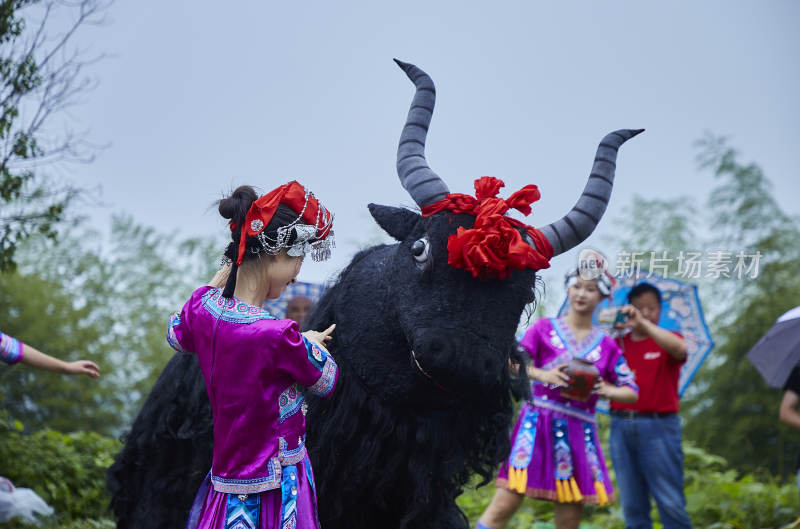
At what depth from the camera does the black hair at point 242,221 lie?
2463mm

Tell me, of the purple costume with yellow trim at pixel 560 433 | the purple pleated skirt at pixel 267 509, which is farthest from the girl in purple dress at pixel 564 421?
the purple pleated skirt at pixel 267 509

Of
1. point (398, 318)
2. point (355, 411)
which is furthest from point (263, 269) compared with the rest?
point (355, 411)

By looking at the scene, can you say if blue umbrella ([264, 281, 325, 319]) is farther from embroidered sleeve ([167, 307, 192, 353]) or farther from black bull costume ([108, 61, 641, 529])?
embroidered sleeve ([167, 307, 192, 353])

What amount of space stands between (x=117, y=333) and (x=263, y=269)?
14301mm

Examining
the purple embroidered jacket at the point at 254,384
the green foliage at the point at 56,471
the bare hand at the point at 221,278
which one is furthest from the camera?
the green foliage at the point at 56,471

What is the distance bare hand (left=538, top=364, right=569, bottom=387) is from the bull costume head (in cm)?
127

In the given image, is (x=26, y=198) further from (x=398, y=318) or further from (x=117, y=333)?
(x=117, y=333)

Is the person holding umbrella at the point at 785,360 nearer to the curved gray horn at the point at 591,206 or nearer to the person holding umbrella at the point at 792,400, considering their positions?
the person holding umbrella at the point at 792,400

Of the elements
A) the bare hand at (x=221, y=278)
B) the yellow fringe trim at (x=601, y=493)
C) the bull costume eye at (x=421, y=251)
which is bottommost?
the yellow fringe trim at (x=601, y=493)

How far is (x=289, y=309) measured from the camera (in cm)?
558

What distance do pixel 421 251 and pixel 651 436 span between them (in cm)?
314

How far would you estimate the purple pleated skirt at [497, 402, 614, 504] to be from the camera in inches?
171

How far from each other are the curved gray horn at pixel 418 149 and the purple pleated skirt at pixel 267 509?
3.94ft

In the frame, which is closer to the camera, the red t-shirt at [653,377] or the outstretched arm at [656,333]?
the outstretched arm at [656,333]
